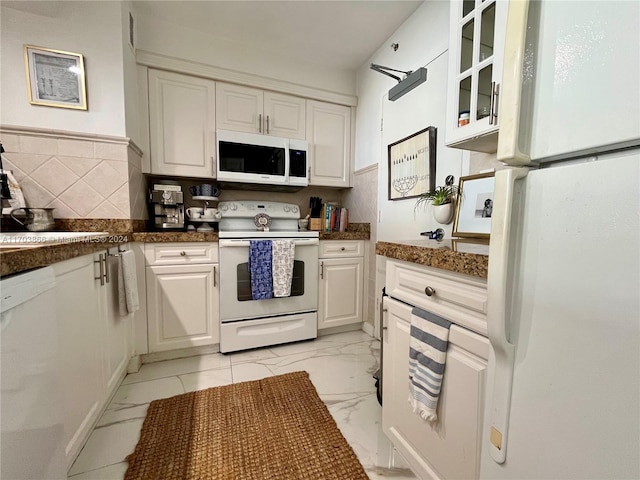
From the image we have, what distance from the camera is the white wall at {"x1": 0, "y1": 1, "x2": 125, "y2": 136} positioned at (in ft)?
4.90

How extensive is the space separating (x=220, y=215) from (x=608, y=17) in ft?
6.62

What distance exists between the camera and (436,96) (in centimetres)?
161

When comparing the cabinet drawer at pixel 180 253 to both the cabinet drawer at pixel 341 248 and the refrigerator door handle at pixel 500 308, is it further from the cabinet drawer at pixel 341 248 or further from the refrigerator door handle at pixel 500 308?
the refrigerator door handle at pixel 500 308

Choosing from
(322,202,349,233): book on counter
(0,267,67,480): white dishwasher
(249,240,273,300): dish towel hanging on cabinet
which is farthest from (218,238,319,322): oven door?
(0,267,67,480): white dishwasher

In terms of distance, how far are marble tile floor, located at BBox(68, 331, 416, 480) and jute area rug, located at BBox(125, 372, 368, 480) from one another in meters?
0.06

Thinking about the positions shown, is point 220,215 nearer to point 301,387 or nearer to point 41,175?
point 41,175

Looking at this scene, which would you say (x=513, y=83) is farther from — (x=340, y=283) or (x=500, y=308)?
(x=340, y=283)

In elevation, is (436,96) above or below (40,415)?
above

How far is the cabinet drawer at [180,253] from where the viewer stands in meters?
1.76

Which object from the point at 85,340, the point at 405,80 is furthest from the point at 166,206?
the point at 405,80

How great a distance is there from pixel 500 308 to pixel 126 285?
1684 millimetres

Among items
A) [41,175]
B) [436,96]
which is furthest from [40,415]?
[436,96]

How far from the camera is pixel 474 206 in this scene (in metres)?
1.29

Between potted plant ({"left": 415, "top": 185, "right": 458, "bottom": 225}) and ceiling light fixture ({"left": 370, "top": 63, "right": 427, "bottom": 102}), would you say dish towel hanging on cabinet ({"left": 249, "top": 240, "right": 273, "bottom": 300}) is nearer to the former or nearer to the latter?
potted plant ({"left": 415, "top": 185, "right": 458, "bottom": 225})
